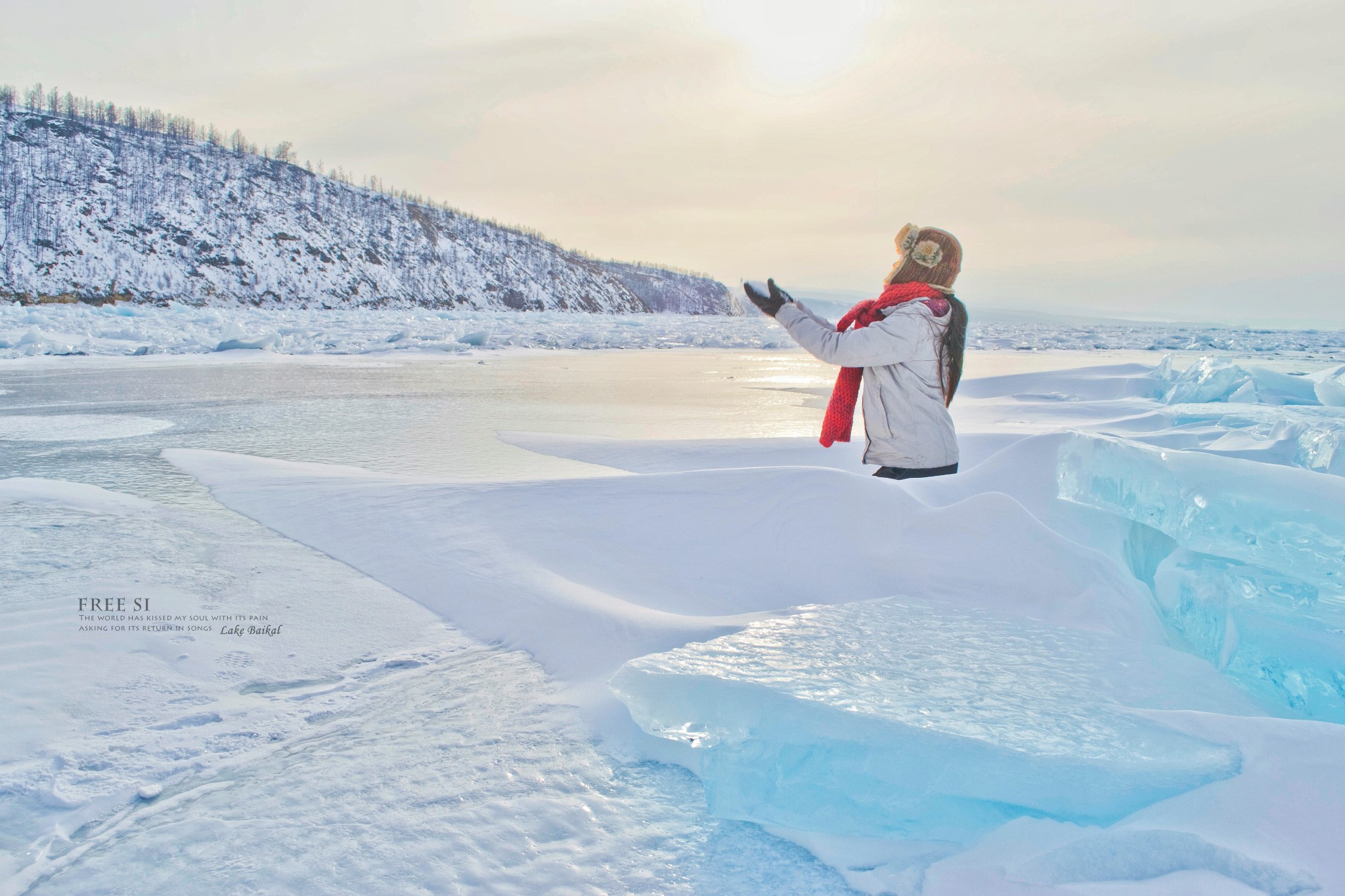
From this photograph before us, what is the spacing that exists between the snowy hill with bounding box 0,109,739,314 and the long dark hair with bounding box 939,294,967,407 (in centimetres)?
5606

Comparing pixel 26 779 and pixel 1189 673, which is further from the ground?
pixel 1189 673

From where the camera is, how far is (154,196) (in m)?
62.4

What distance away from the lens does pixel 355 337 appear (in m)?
16.6

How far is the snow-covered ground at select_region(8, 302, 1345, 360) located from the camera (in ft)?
41.9

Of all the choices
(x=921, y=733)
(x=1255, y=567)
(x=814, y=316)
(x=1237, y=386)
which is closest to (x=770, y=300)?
(x=814, y=316)

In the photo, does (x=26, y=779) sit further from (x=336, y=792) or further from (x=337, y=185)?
(x=337, y=185)

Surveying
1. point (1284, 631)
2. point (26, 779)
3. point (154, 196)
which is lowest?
point (26, 779)

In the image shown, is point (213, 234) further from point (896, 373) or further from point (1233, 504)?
point (1233, 504)

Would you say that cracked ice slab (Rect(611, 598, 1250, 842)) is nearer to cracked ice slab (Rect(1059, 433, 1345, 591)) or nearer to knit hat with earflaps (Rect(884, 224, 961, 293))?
cracked ice slab (Rect(1059, 433, 1345, 591))

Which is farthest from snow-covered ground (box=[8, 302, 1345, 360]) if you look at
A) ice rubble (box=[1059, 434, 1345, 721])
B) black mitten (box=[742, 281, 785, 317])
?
→ ice rubble (box=[1059, 434, 1345, 721])

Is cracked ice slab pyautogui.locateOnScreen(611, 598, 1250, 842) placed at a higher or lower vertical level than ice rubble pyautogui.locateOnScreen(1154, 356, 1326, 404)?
lower

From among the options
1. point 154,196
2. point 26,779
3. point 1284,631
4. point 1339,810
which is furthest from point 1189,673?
point 154,196

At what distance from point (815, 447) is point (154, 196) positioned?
7679 centimetres

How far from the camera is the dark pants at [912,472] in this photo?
266 cm
